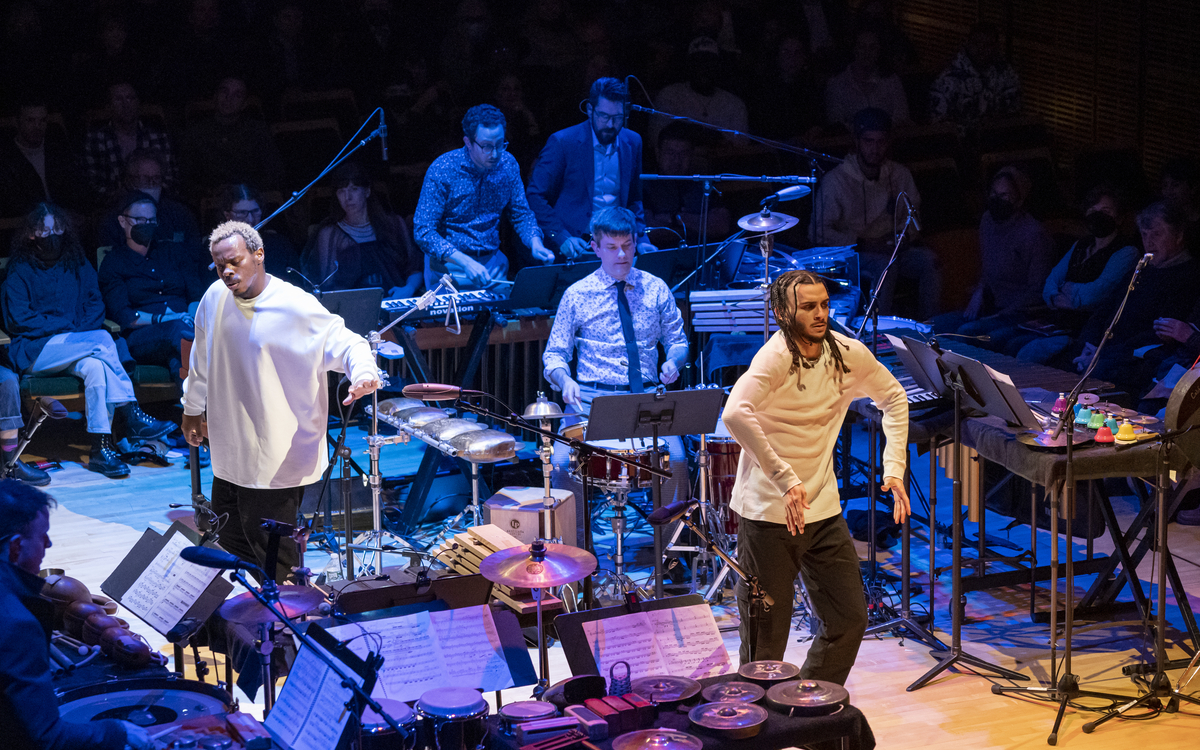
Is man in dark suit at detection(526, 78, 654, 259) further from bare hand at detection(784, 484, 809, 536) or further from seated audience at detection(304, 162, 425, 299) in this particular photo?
bare hand at detection(784, 484, 809, 536)

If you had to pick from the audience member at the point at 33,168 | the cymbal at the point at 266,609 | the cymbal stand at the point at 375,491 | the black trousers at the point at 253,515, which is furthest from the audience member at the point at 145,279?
the cymbal at the point at 266,609

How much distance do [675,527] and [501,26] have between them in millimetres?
5300

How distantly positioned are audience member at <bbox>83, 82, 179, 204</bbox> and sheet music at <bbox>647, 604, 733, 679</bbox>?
20.0 ft

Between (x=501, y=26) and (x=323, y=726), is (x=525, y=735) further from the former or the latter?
(x=501, y=26)

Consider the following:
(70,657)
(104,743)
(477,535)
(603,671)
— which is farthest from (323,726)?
(477,535)

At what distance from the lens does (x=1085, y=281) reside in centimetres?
883

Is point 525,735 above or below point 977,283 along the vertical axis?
below

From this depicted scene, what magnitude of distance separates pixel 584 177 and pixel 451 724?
219 inches

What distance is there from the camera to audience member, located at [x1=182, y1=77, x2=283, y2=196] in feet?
30.0

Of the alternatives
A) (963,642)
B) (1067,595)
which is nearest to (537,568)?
(1067,595)

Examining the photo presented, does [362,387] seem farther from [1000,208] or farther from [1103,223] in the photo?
[1000,208]

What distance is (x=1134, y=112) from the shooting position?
11469 millimetres

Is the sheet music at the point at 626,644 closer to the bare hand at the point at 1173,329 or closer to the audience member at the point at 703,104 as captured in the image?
the bare hand at the point at 1173,329

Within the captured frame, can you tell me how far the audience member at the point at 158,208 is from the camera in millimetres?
8742
